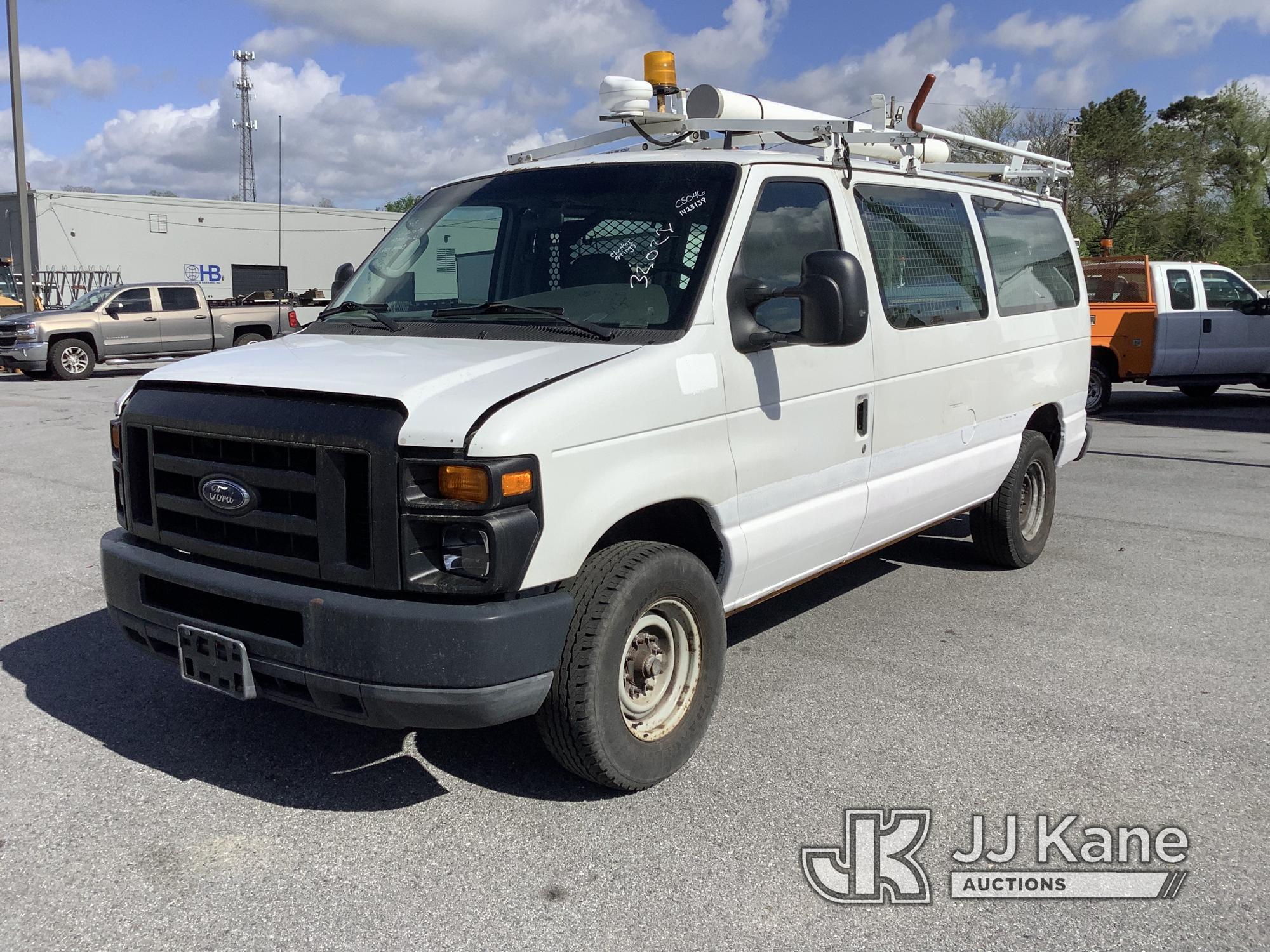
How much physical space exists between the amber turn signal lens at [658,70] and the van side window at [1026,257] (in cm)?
173

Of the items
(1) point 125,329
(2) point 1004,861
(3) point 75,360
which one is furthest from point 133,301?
(2) point 1004,861

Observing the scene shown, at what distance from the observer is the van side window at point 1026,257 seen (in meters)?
5.92

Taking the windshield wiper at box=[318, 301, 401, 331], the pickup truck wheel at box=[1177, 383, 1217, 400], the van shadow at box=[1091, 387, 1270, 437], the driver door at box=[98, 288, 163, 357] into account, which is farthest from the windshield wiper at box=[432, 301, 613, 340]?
the driver door at box=[98, 288, 163, 357]

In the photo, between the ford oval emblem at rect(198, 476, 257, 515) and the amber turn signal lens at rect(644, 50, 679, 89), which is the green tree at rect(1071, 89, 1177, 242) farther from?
the ford oval emblem at rect(198, 476, 257, 515)

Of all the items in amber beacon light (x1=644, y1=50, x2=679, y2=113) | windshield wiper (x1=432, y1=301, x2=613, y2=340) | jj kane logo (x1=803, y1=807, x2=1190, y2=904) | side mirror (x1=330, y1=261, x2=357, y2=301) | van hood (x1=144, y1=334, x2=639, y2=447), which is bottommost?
jj kane logo (x1=803, y1=807, x2=1190, y2=904)

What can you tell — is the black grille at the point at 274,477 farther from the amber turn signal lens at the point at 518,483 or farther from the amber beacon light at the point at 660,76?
the amber beacon light at the point at 660,76

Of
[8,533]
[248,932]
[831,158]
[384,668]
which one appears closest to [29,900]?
[248,932]

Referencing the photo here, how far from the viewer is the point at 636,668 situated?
378 centimetres

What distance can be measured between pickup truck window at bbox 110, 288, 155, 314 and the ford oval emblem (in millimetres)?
19251

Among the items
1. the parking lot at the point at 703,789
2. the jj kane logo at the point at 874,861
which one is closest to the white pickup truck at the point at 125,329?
the parking lot at the point at 703,789

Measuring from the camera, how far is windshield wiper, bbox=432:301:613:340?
12.6 feet

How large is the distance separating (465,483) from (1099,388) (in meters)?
14.0

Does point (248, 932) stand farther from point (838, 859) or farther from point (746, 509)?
point (746, 509)

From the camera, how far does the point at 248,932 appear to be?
2.96 metres
